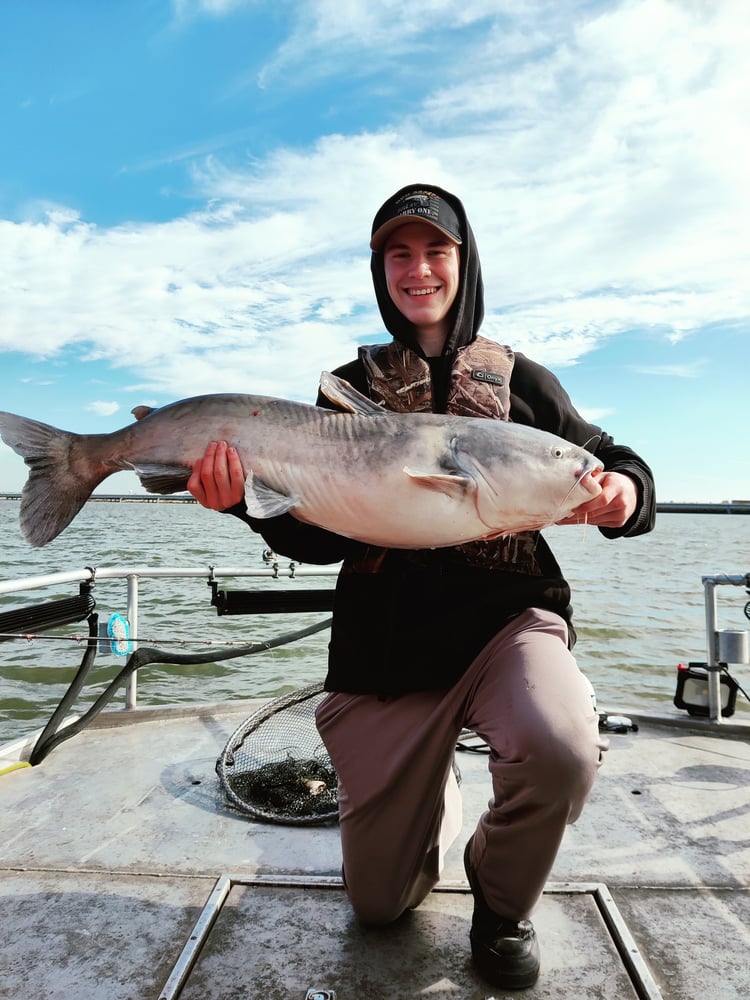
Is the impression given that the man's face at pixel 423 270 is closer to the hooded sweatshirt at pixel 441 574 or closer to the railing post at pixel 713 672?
the hooded sweatshirt at pixel 441 574

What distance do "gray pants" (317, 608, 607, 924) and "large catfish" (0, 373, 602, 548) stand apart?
19.8 inches

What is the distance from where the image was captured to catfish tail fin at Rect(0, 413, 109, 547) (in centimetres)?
276

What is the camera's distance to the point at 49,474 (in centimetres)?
282

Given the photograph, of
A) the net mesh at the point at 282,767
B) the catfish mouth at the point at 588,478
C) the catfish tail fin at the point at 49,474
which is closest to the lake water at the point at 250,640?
the catfish mouth at the point at 588,478

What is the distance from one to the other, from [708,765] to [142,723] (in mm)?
3690

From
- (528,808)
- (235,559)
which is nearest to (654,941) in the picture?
(528,808)

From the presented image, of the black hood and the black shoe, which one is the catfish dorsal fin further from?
the black shoe

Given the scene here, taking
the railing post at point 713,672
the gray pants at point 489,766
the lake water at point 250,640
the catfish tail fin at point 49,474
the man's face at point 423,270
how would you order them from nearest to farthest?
the gray pants at point 489,766, the catfish tail fin at point 49,474, the man's face at point 423,270, the railing post at point 713,672, the lake water at point 250,640

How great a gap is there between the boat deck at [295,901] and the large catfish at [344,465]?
143 cm

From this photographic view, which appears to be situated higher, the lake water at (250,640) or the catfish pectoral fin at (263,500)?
the catfish pectoral fin at (263,500)

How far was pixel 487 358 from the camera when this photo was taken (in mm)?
2904

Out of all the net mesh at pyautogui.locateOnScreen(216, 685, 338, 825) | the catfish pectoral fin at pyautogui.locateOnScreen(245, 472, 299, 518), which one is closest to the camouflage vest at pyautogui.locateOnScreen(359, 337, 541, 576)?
the catfish pectoral fin at pyautogui.locateOnScreen(245, 472, 299, 518)

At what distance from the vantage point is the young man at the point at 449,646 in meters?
2.31

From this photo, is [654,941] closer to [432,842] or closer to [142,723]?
[432,842]
